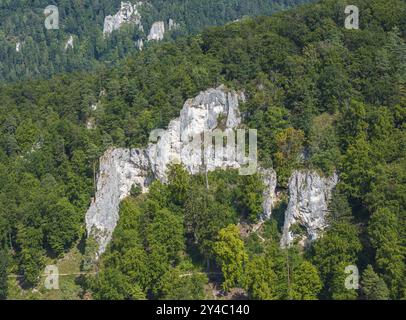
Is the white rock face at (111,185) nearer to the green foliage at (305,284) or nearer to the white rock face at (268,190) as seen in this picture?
the white rock face at (268,190)

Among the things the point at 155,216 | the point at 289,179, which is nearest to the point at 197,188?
the point at 155,216

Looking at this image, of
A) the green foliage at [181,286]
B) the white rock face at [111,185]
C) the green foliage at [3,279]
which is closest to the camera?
the green foliage at [181,286]

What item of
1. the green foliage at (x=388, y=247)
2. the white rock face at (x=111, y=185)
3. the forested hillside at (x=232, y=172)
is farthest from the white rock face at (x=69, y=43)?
the green foliage at (x=388, y=247)

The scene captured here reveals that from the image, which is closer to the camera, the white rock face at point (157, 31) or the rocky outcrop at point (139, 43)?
the rocky outcrop at point (139, 43)

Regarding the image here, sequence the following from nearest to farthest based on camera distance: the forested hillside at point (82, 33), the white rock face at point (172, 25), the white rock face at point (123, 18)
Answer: the forested hillside at point (82, 33), the white rock face at point (172, 25), the white rock face at point (123, 18)

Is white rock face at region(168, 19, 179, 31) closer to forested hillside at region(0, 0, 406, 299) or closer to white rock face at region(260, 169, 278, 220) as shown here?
forested hillside at region(0, 0, 406, 299)

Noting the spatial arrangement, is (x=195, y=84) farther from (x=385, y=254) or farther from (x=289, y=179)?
(x=385, y=254)
